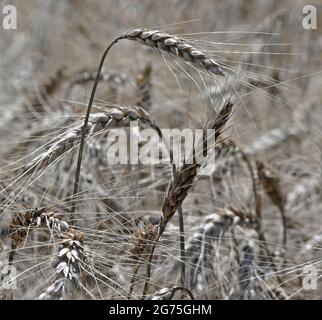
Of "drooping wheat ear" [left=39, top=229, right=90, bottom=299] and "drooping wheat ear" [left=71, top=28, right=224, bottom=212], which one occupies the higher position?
"drooping wheat ear" [left=71, top=28, right=224, bottom=212]

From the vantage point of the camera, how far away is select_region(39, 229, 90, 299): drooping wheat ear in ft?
5.00

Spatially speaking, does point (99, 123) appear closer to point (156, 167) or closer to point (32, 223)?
point (32, 223)

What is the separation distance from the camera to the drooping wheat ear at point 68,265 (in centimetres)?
153

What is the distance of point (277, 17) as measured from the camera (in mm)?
3816

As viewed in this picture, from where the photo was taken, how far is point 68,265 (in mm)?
1568

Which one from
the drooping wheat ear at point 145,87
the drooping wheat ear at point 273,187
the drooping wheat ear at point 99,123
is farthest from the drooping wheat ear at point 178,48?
the drooping wheat ear at point 145,87

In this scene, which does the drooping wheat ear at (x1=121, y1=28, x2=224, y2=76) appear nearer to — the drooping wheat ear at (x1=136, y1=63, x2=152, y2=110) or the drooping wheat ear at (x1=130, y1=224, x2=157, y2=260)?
the drooping wheat ear at (x1=130, y1=224, x2=157, y2=260)

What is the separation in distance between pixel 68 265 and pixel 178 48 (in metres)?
0.53

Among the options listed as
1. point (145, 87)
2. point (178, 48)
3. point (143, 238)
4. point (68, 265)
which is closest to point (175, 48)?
point (178, 48)

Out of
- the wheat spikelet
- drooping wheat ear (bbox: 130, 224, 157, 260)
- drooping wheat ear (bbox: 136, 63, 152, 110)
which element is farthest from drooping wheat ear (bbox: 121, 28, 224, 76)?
drooping wheat ear (bbox: 136, 63, 152, 110)

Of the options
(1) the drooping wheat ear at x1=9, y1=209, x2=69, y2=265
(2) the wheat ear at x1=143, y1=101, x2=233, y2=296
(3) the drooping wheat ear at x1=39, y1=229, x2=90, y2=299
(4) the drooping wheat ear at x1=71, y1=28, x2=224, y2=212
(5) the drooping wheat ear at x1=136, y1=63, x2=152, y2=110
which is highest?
(5) the drooping wheat ear at x1=136, y1=63, x2=152, y2=110
